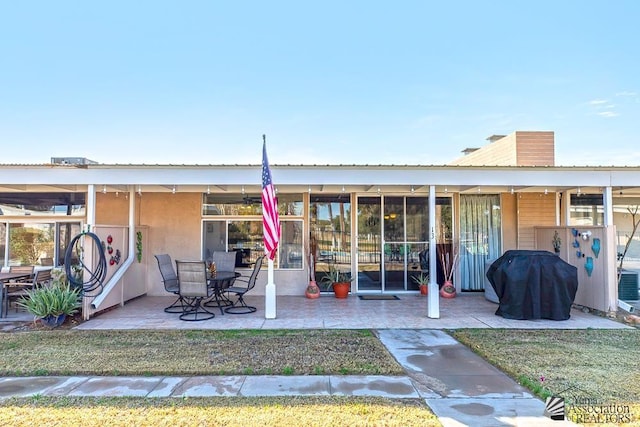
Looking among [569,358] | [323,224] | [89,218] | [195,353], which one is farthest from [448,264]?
[89,218]

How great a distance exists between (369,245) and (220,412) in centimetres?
655

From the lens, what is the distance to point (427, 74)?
12727 millimetres

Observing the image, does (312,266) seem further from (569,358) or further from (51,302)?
A: (569,358)

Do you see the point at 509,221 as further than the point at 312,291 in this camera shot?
Yes

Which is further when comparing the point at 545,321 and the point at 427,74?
the point at 427,74

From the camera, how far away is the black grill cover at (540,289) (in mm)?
6559

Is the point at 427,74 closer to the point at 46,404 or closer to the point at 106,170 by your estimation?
the point at 106,170

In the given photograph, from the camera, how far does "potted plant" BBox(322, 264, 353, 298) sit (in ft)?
28.7

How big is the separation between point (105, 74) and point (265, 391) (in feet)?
36.6

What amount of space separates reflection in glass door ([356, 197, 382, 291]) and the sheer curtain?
6.92 ft

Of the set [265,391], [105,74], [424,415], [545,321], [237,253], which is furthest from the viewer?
[105,74]

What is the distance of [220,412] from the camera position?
3146 mm

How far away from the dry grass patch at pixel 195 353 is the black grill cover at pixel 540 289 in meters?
2.89

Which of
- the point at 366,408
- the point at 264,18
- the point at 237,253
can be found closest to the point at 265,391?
the point at 366,408
